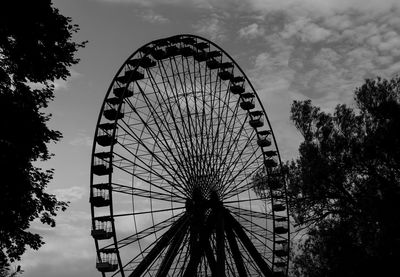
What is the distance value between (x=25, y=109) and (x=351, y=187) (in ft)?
55.9

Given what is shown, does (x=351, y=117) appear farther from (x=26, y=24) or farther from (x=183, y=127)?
(x=26, y=24)

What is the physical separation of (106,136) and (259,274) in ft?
27.1

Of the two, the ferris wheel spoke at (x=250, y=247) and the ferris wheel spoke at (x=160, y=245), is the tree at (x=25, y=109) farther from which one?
the ferris wheel spoke at (x=250, y=247)

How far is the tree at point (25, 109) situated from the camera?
1118cm

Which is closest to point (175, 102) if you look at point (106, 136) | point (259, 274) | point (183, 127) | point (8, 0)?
point (183, 127)

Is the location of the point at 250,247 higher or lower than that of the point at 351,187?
lower

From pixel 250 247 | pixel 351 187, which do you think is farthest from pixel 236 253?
pixel 351 187

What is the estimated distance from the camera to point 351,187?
2309 cm

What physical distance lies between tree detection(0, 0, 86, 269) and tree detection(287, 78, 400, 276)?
46.0 ft

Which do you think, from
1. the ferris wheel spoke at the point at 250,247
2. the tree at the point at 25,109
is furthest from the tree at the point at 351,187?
the tree at the point at 25,109

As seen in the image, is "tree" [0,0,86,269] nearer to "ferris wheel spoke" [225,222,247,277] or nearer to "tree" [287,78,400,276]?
"ferris wheel spoke" [225,222,247,277]

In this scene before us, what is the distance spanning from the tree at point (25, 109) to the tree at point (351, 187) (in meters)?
14.0

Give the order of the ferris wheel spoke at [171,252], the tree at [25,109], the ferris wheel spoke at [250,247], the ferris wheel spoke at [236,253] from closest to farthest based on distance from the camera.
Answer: the tree at [25,109] → the ferris wheel spoke at [171,252] → the ferris wheel spoke at [236,253] → the ferris wheel spoke at [250,247]

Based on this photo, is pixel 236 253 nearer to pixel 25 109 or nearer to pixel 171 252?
pixel 171 252
